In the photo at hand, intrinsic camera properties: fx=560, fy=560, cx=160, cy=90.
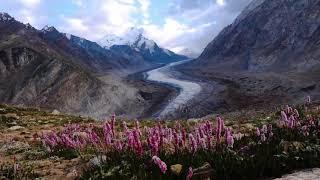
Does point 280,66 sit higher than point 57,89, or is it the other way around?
point 280,66

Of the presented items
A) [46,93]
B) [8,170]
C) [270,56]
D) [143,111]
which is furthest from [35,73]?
[8,170]

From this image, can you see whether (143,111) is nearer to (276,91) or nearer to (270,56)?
(276,91)

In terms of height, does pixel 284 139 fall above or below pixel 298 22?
below

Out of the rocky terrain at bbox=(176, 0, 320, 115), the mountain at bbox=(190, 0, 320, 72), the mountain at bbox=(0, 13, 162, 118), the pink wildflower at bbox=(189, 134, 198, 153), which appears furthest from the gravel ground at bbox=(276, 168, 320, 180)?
the mountain at bbox=(190, 0, 320, 72)

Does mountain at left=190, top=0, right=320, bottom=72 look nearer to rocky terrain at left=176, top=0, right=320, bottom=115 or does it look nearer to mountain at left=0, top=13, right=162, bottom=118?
rocky terrain at left=176, top=0, right=320, bottom=115

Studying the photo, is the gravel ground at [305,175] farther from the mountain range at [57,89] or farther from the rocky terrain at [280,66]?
the mountain range at [57,89]

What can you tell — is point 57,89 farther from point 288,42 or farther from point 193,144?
point 193,144

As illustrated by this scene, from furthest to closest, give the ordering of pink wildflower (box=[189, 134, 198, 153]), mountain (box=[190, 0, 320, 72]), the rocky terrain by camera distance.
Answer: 1. mountain (box=[190, 0, 320, 72])
2. the rocky terrain
3. pink wildflower (box=[189, 134, 198, 153])

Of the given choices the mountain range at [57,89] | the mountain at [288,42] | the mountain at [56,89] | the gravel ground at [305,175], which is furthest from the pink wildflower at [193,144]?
the mountain at [288,42]

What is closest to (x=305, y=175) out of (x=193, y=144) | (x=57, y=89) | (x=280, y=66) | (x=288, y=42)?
(x=193, y=144)

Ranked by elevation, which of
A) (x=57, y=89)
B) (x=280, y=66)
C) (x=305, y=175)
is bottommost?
(x=305, y=175)

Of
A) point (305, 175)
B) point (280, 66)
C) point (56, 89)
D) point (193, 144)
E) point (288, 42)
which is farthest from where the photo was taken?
point (288, 42)
